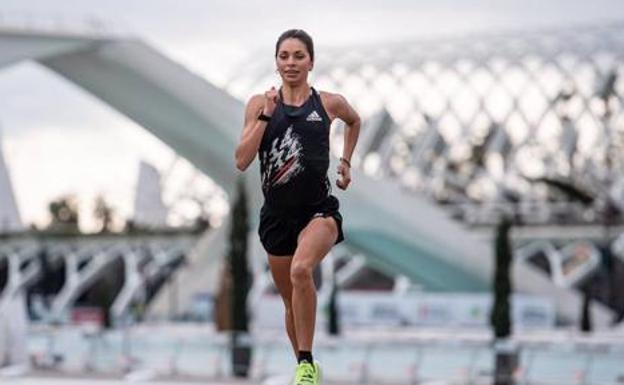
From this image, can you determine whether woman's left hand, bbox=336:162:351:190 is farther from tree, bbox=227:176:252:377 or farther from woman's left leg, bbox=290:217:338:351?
tree, bbox=227:176:252:377

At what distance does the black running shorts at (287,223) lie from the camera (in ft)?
20.1

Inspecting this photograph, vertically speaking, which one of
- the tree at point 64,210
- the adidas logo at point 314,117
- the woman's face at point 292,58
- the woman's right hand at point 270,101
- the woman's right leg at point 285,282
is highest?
the tree at point 64,210

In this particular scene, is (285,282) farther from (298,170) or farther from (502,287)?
(502,287)

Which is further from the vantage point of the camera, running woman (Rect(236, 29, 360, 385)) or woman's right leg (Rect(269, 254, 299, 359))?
woman's right leg (Rect(269, 254, 299, 359))

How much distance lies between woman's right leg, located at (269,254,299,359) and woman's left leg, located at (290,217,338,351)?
152mm

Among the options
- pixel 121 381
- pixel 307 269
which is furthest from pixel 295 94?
pixel 121 381

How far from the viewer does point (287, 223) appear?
6.16 metres

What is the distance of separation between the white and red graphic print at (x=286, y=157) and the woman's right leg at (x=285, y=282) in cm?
36

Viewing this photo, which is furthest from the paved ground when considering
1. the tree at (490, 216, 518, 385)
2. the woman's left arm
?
the woman's left arm

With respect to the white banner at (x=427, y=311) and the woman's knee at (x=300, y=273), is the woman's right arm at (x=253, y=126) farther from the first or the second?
the white banner at (x=427, y=311)

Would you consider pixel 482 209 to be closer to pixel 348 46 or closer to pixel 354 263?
pixel 354 263

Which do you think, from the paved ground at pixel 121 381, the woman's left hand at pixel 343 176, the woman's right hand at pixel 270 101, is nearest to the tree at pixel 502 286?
the paved ground at pixel 121 381

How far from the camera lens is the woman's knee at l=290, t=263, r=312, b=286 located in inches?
234

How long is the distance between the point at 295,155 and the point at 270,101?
9.1 inches
